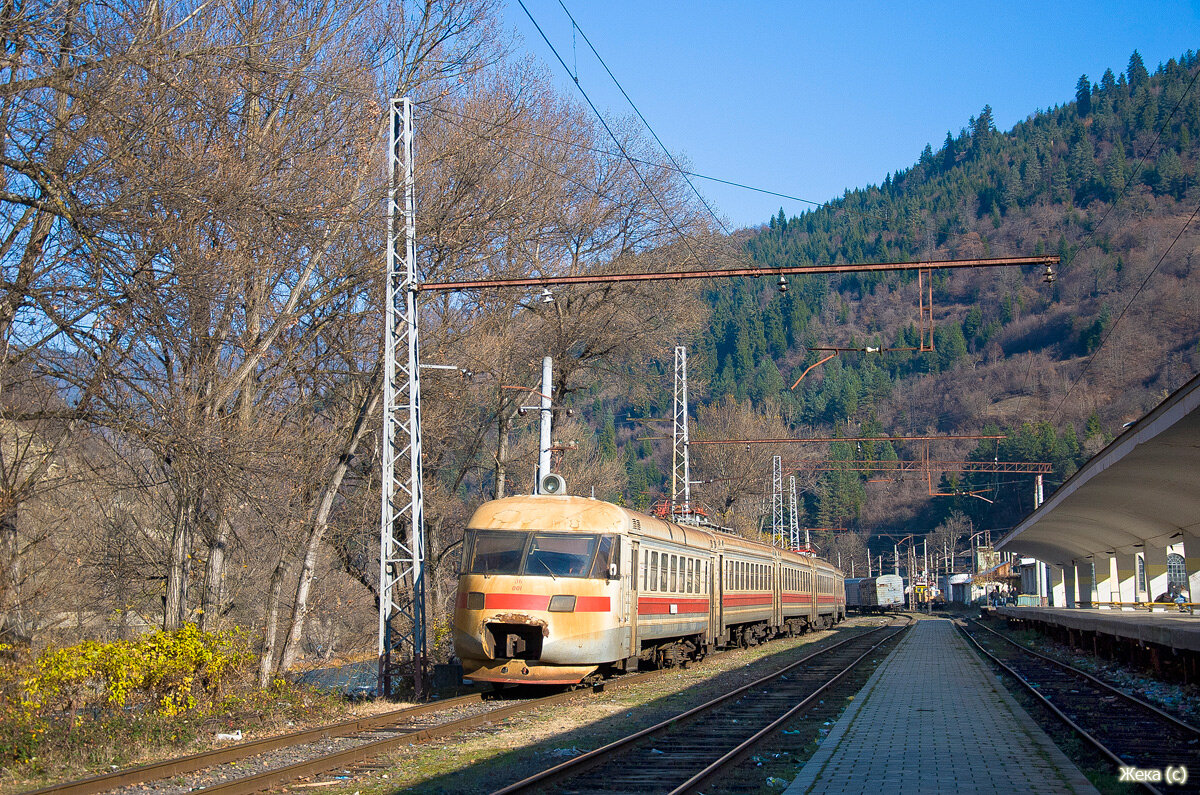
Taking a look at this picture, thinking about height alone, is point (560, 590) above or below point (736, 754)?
above

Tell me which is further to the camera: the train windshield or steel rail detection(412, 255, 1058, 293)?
the train windshield

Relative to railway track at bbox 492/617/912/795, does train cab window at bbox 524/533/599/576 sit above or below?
above

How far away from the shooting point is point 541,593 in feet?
51.4

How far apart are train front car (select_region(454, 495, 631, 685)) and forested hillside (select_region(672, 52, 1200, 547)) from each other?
47.5 m

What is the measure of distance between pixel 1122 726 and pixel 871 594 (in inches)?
2622

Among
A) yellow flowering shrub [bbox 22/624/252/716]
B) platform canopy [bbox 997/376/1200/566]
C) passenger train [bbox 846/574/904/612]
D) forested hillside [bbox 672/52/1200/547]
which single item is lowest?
passenger train [bbox 846/574/904/612]

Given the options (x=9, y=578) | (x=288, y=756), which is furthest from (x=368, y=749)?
(x=9, y=578)

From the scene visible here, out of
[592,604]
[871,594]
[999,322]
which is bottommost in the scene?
[871,594]

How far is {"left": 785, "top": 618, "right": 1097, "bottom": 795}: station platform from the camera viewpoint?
8828mm

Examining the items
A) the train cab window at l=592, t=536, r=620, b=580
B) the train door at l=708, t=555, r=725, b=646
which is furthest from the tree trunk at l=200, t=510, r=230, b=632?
the train door at l=708, t=555, r=725, b=646

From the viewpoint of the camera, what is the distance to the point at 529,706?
48.0 feet

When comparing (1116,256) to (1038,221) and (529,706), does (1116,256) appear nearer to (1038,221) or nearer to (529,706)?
(1038,221)

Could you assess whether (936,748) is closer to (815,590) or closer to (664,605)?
(664,605)

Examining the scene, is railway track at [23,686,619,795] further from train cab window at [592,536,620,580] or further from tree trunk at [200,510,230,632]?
tree trunk at [200,510,230,632]
